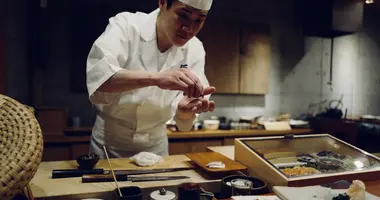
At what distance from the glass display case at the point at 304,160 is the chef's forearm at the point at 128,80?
689mm

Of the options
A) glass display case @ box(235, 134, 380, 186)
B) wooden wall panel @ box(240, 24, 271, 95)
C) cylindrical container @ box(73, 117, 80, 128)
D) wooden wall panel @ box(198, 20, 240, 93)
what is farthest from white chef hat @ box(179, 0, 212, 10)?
wooden wall panel @ box(240, 24, 271, 95)

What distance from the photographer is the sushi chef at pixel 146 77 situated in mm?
1722

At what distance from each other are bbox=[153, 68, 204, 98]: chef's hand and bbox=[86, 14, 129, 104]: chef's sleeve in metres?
0.30

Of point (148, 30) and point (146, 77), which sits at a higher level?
point (148, 30)

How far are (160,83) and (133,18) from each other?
73cm

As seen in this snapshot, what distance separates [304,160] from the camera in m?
1.78

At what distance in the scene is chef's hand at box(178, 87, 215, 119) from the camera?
1.86m

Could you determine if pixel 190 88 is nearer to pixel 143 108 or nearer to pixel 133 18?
pixel 143 108

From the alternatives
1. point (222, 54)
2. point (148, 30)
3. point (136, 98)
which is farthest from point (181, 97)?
point (222, 54)

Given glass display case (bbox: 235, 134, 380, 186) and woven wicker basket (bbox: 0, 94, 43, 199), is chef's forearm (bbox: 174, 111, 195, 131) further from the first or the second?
woven wicker basket (bbox: 0, 94, 43, 199)

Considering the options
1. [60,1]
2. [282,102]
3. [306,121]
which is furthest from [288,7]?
[60,1]

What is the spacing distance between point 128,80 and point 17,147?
0.74 meters

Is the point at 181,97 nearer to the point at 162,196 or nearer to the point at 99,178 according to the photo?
the point at 99,178

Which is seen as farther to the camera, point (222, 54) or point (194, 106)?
point (222, 54)
